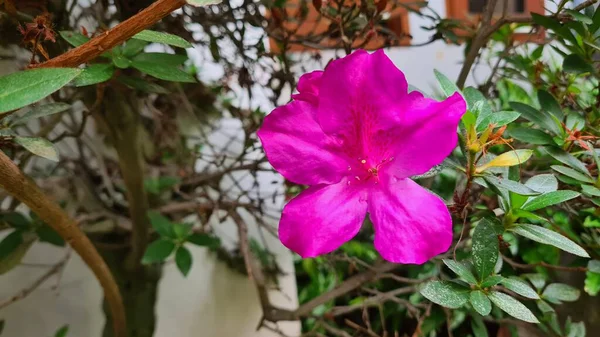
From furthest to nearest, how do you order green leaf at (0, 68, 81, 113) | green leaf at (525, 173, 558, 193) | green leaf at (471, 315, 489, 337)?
1. green leaf at (471, 315, 489, 337)
2. green leaf at (525, 173, 558, 193)
3. green leaf at (0, 68, 81, 113)

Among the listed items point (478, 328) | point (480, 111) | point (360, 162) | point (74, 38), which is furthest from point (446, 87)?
point (478, 328)

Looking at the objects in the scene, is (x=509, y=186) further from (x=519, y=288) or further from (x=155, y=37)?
(x=155, y=37)

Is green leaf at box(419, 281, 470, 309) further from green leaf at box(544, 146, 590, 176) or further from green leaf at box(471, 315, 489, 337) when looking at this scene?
green leaf at box(471, 315, 489, 337)

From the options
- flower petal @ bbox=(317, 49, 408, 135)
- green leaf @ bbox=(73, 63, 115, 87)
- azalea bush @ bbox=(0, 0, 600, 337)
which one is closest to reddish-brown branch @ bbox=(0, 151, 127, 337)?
azalea bush @ bbox=(0, 0, 600, 337)

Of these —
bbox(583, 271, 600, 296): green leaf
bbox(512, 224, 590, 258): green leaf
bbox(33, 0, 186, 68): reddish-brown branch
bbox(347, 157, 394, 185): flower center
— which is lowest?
bbox(583, 271, 600, 296): green leaf

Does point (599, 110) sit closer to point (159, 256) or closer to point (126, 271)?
point (159, 256)

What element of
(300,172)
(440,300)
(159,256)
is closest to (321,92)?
(300,172)
